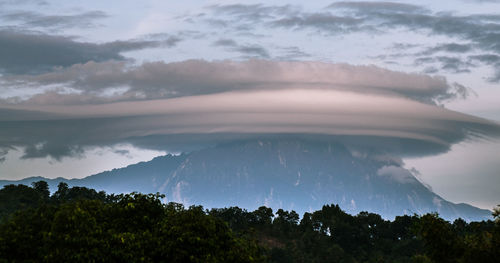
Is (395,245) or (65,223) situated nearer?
(65,223)

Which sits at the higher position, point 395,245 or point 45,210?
point 395,245

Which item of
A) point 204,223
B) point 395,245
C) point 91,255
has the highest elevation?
point 395,245

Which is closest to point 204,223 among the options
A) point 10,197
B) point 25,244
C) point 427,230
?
point 25,244

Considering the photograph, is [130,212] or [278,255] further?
[278,255]

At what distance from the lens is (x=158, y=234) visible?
65812mm

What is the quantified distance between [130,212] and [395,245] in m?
130

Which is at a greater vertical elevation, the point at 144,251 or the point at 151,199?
the point at 151,199

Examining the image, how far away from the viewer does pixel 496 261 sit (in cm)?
6650

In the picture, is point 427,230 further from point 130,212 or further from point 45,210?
point 45,210

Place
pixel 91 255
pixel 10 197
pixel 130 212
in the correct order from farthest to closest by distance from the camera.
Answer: pixel 10 197, pixel 130 212, pixel 91 255

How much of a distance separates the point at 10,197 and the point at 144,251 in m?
131

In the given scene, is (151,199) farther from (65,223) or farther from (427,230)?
(427,230)

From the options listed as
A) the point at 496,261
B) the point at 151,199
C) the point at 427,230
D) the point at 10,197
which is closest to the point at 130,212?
the point at 151,199

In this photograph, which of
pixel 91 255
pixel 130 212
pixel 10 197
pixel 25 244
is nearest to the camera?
pixel 91 255
